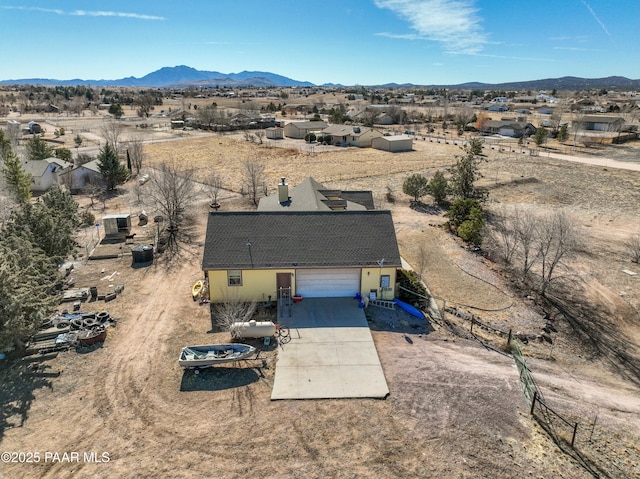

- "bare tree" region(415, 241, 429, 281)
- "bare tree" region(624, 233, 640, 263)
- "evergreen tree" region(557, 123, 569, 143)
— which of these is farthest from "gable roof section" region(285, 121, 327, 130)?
"bare tree" region(624, 233, 640, 263)

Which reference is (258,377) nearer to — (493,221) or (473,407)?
(473,407)

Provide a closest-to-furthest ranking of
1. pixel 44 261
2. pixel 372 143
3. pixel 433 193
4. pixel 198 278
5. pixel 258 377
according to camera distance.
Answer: pixel 258 377 < pixel 44 261 < pixel 198 278 < pixel 433 193 < pixel 372 143

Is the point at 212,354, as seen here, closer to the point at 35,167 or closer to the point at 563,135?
the point at 35,167

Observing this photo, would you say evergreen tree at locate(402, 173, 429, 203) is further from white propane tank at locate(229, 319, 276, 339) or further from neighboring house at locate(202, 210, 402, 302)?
white propane tank at locate(229, 319, 276, 339)

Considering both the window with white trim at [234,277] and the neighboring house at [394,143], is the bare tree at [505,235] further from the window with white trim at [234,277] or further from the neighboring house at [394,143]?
the neighboring house at [394,143]

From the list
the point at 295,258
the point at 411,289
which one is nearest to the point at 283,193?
the point at 295,258

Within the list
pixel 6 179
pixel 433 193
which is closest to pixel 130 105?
pixel 6 179
